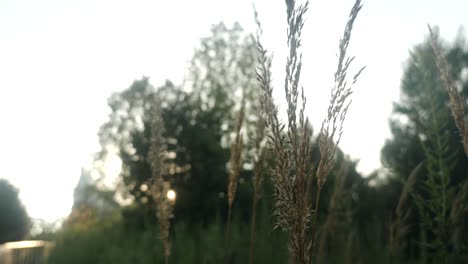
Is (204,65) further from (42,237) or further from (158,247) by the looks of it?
(158,247)

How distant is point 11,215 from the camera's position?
21812 millimetres

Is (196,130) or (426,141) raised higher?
(196,130)

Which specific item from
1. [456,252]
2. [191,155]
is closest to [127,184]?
[191,155]

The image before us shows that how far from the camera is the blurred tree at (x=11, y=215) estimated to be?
2155 cm

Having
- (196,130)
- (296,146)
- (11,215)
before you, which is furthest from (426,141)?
(11,215)

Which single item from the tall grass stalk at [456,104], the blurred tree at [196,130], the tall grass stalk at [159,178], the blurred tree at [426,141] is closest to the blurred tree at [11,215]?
the blurred tree at [196,130]

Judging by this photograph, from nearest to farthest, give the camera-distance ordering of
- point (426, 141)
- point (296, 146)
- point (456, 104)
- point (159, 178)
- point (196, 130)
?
point (296, 146), point (456, 104), point (159, 178), point (426, 141), point (196, 130)

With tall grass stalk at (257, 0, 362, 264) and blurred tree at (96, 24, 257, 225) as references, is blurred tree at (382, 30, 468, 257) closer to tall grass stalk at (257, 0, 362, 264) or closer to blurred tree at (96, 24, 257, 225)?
tall grass stalk at (257, 0, 362, 264)

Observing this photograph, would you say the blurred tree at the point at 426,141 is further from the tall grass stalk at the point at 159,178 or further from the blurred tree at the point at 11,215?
the blurred tree at the point at 11,215

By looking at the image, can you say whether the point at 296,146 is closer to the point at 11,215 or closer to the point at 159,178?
the point at 159,178

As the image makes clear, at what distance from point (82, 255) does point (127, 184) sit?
11.8m

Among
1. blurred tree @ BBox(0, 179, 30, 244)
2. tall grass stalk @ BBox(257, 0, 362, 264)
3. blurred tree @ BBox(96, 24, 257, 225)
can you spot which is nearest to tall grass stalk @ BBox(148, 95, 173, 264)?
tall grass stalk @ BBox(257, 0, 362, 264)

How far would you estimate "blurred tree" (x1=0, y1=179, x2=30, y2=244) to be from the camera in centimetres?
2155

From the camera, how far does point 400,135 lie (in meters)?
19.1
